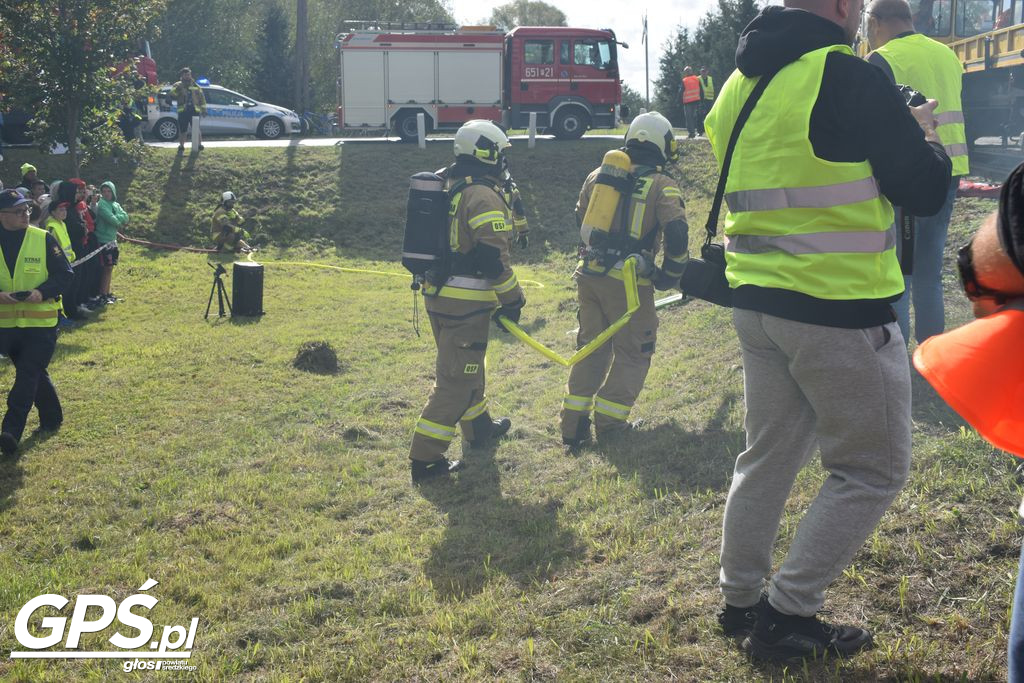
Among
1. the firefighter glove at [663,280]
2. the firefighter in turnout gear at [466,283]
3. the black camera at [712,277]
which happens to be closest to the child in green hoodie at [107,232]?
the firefighter in turnout gear at [466,283]

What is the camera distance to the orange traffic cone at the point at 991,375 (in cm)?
169

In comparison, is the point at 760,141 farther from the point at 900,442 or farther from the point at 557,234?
the point at 557,234

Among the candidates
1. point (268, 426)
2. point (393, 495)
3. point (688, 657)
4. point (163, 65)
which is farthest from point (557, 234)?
point (163, 65)

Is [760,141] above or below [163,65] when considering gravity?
below

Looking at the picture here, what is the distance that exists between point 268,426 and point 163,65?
1706 inches

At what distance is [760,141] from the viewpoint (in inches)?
117

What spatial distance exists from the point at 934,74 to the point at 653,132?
6.23ft

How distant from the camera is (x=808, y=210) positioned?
288 centimetres

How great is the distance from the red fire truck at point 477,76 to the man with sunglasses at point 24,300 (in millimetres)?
16763

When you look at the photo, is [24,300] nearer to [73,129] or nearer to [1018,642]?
[1018,642]

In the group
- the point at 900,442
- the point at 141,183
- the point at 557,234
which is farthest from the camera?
the point at 141,183

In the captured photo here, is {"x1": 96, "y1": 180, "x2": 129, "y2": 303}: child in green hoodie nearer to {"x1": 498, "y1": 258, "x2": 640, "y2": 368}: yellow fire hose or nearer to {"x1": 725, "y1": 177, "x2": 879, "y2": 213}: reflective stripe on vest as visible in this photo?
{"x1": 498, "y1": 258, "x2": 640, "y2": 368}: yellow fire hose

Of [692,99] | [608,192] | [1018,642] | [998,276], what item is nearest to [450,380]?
[608,192]

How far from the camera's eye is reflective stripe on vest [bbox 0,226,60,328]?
6.80 m
